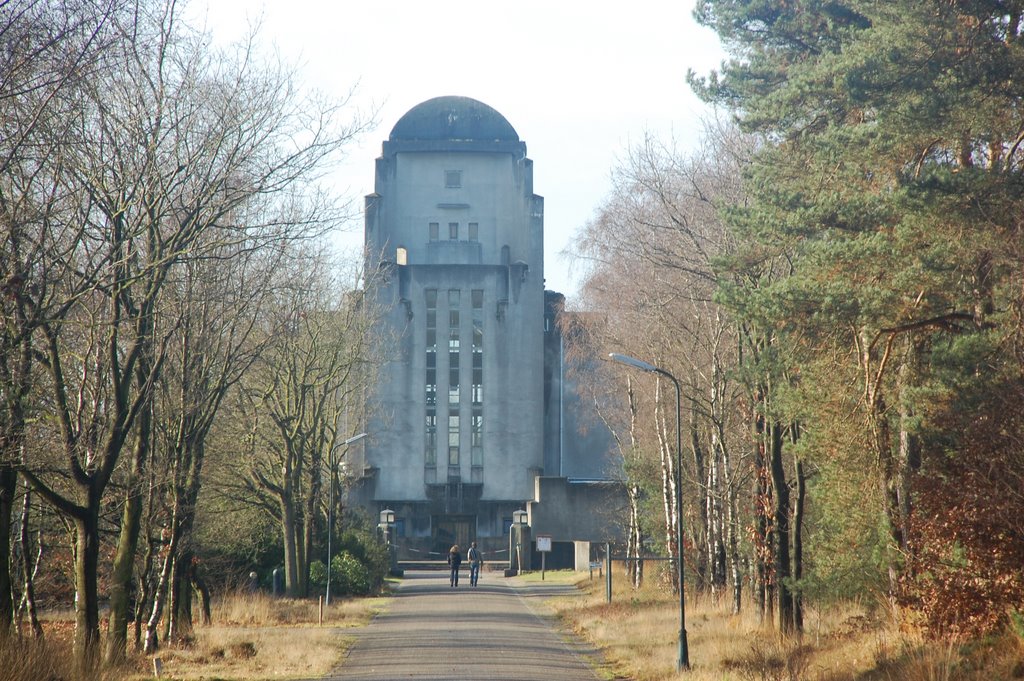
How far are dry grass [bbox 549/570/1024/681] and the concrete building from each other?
37.3 meters

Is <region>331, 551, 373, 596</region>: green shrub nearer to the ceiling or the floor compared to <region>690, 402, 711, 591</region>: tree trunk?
nearer to the floor

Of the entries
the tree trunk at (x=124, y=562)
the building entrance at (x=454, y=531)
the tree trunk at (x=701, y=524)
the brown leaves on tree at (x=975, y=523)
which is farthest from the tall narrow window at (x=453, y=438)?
the brown leaves on tree at (x=975, y=523)

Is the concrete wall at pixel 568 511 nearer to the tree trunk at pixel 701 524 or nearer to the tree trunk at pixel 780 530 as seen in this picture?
the tree trunk at pixel 701 524

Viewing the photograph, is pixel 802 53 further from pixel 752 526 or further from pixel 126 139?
pixel 126 139

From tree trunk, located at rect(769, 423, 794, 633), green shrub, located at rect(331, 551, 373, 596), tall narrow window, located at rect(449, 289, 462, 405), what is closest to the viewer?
tree trunk, located at rect(769, 423, 794, 633)

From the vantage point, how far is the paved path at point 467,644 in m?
21.3

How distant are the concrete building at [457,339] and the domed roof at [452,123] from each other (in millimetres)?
122

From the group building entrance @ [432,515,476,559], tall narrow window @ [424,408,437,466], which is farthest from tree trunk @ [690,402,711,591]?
building entrance @ [432,515,476,559]

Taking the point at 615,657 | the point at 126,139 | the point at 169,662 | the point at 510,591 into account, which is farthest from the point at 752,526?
the point at 510,591

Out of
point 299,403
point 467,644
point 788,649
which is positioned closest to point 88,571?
point 467,644

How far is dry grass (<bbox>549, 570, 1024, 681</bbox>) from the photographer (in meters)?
16.2

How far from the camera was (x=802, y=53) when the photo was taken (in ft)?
77.2

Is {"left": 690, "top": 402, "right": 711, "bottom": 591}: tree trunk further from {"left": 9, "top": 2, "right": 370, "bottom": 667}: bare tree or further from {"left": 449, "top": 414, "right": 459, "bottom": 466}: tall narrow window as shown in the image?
{"left": 449, "top": 414, "right": 459, "bottom": 466}: tall narrow window

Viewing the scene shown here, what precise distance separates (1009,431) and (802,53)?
10.0m
